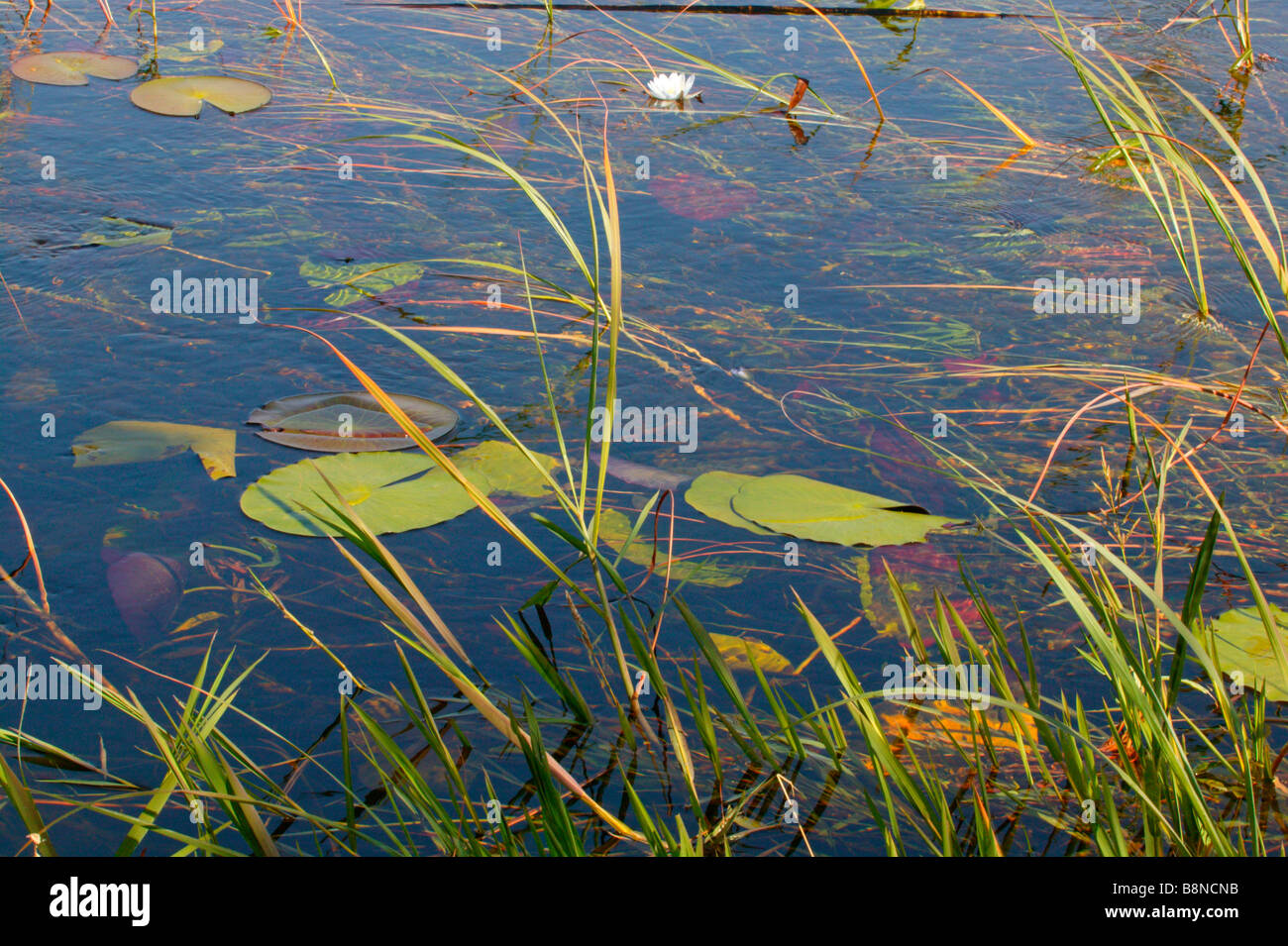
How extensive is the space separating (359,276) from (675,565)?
3.39ft

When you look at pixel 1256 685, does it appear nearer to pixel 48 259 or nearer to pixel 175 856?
pixel 175 856

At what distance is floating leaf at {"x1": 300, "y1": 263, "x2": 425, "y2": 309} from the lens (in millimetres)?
2125

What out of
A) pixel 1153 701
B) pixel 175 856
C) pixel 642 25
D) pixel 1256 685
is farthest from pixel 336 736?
pixel 642 25

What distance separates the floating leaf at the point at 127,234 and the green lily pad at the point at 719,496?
1345 millimetres

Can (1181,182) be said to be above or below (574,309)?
above

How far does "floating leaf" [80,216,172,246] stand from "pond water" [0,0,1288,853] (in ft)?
0.04

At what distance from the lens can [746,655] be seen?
143 cm

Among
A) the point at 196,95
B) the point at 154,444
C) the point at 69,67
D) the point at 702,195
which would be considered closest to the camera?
the point at 154,444

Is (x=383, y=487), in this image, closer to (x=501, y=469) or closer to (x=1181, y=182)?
(x=501, y=469)

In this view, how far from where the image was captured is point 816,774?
1281 millimetres

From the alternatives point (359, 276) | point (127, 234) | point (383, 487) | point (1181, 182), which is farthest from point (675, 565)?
point (127, 234)

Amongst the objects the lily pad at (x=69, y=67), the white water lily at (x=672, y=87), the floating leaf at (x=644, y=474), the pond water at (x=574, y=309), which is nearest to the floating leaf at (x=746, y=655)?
the pond water at (x=574, y=309)

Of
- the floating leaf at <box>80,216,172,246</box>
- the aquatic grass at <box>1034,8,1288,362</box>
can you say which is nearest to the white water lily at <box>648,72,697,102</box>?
the aquatic grass at <box>1034,8,1288,362</box>
